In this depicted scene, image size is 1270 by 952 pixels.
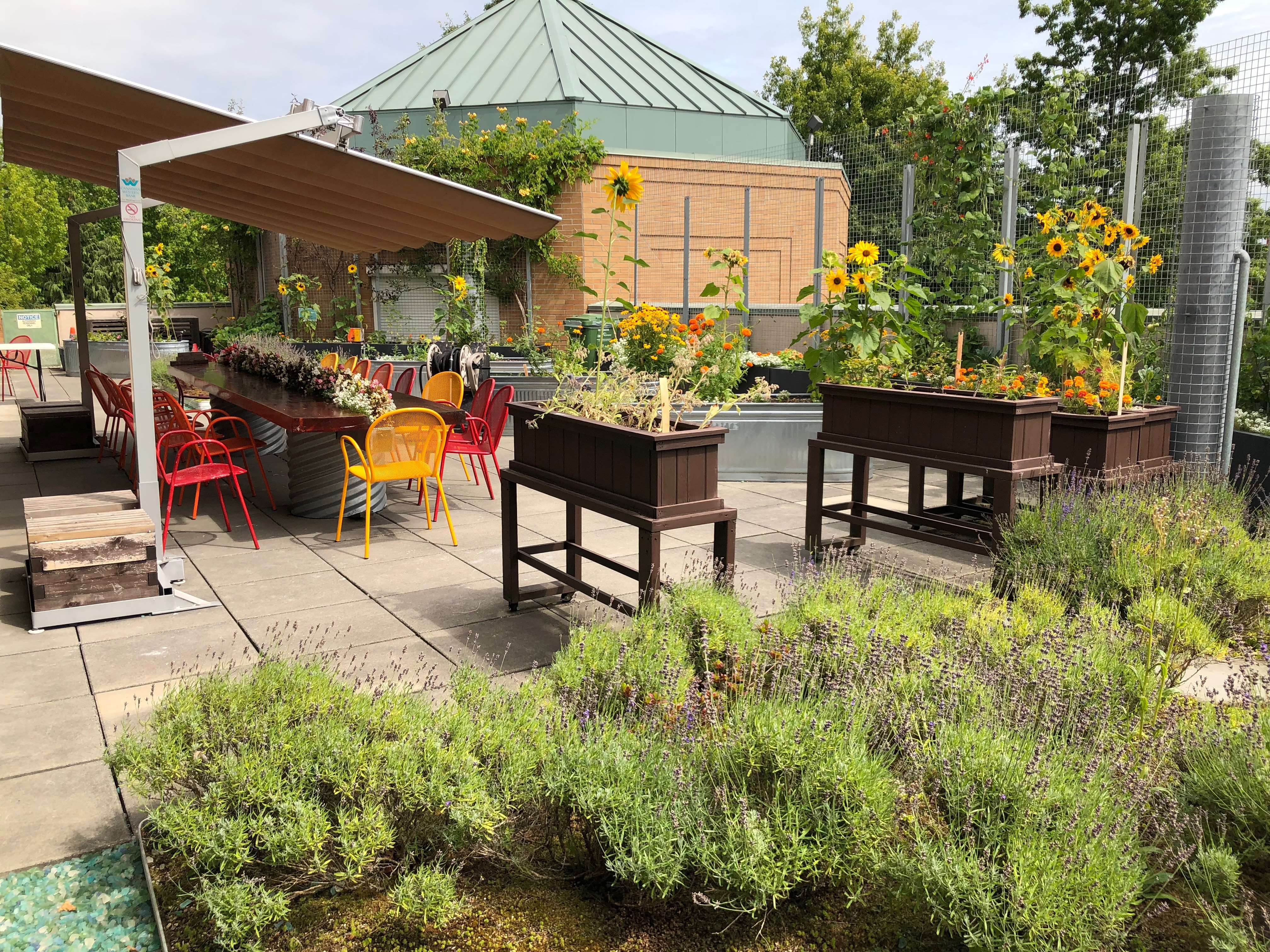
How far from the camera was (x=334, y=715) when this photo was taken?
2488 millimetres

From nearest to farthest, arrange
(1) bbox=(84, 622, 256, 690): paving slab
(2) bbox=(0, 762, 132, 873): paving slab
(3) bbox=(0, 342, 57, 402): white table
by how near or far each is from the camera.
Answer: (2) bbox=(0, 762, 132, 873): paving slab < (1) bbox=(84, 622, 256, 690): paving slab < (3) bbox=(0, 342, 57, 402): white table

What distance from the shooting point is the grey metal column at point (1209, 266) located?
5.52 metres

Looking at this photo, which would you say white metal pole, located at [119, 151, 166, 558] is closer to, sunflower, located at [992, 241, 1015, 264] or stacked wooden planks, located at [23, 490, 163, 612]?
stacked wooden planks, located at [23, 490, 163, 612]

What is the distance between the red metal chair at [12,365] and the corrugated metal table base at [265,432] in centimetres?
678

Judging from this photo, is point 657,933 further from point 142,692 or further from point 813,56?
point 813,56

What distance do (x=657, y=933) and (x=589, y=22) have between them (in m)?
22.1

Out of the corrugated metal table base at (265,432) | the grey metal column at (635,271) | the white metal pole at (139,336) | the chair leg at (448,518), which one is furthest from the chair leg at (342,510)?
the grey metal column at (635,271)

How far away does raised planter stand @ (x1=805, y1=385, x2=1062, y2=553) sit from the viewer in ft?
14.7

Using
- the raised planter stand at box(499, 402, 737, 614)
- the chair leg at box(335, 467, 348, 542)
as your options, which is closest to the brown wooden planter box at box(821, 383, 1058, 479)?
the raised planter stand at box(499, 402, 737, 614)

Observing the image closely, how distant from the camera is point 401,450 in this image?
5.71 meters

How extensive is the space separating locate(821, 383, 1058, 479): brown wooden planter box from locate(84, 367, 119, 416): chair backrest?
5.53m

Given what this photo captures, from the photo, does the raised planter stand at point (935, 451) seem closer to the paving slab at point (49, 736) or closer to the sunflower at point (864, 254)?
the sunflower at point (864, 254)

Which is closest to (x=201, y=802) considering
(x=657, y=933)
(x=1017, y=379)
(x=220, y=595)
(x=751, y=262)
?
(x=657, y=933)

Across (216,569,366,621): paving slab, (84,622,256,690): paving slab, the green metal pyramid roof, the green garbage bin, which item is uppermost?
the green metal pyramid roof
